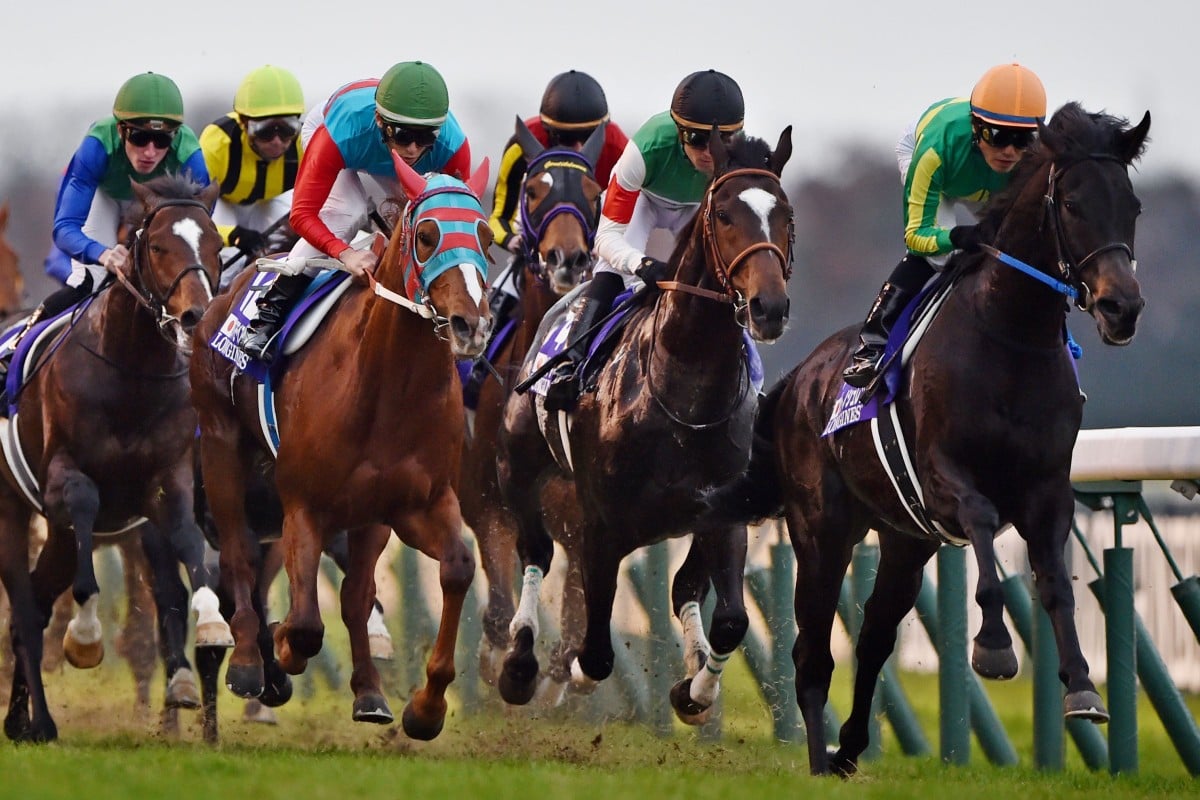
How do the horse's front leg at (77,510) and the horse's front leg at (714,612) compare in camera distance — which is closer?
the horse's front leg at (714,612)

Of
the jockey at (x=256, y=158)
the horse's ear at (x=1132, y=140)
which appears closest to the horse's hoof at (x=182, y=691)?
the jockey at (x=256, y=158)

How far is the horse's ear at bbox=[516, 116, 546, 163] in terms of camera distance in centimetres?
1049

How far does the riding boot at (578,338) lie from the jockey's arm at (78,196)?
235cm

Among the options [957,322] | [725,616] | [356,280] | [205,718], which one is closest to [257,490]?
[205,718]

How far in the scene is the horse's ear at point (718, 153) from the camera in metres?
7.90

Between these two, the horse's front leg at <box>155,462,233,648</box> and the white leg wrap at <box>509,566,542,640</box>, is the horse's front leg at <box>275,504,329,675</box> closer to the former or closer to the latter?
the horse's front leg at <box>155,462,233,648</box>

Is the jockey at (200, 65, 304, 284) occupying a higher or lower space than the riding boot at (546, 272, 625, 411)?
higher

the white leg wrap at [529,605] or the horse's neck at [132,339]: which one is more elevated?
the horse's neck at [132,339]

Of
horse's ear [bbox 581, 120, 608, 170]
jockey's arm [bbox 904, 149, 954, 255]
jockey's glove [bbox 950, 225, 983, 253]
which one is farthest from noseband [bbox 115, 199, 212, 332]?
jockey's glove [bbox 950, 225, 983, 253]

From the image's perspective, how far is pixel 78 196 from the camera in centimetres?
1001

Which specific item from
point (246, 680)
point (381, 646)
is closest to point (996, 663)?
point (246, 680)

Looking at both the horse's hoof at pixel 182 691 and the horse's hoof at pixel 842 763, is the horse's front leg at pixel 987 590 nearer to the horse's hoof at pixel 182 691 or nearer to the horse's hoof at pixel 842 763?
the horse's hoof at pixel 842 763

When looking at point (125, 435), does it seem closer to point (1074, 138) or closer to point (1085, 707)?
point (1074, 138)

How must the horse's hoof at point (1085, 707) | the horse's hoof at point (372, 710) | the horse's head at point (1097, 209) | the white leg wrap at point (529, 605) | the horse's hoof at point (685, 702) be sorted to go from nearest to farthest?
the horse's hoof at point (1085, 707) → the horse's head at point (1097, 209) → the horse's hoof at point (372, 710) → the horse's hoof at point (685, 702) → the white leg wrap at point (529, 605)
